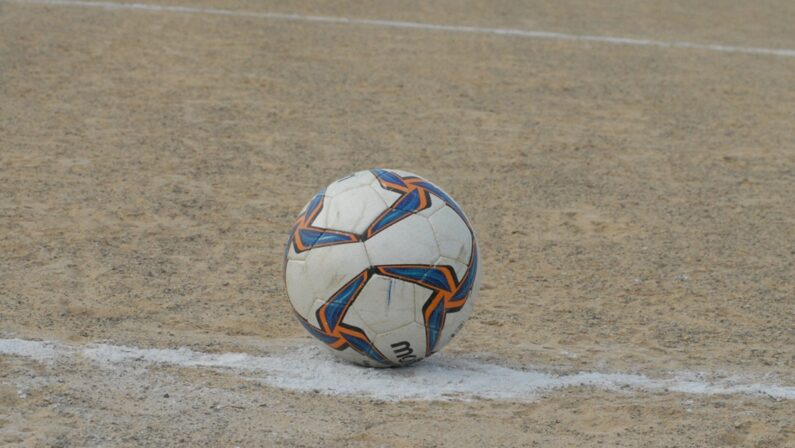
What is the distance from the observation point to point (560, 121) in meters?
12.8

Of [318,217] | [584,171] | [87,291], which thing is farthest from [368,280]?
[584,171]

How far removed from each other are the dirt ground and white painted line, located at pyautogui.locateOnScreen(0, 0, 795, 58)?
1.21ft

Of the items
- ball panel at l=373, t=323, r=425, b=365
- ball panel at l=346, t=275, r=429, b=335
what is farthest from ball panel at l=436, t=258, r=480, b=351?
ball panel at l=346, t=275, r=429, b=335

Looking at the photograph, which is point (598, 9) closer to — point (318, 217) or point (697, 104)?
point (697, 104)

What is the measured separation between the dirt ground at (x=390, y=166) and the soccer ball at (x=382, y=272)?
1.26 feet

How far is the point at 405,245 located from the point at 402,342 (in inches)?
19.6

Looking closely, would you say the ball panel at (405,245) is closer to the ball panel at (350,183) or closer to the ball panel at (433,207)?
the ball panel at (433,207)

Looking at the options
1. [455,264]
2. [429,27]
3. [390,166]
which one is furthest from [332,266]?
[429,27]

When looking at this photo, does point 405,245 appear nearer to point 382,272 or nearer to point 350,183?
point 382,272

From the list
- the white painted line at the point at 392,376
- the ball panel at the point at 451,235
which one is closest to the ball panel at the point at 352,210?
the ball panel at the point at 451,235

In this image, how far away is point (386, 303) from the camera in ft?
18.9

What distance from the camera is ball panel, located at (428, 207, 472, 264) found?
19.3 feet

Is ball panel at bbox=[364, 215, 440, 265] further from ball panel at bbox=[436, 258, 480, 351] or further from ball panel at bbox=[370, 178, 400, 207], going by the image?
ball panel at bbox=[436, 258, 480, 351]

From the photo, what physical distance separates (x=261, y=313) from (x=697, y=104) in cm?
825
